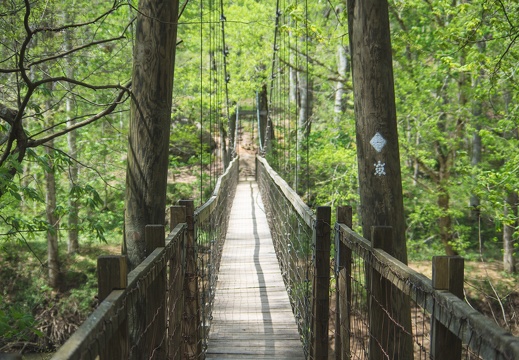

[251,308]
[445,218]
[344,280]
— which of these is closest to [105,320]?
[344,280]

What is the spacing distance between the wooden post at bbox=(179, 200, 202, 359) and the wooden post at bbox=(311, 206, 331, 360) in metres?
0.67

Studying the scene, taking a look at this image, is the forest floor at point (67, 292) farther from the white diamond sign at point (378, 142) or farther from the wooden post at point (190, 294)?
the white diamond sign at point (378, 142)

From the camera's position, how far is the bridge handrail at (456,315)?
1.00m

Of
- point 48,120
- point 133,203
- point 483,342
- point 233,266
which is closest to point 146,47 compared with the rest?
point 133,203

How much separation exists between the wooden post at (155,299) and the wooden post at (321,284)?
3.28 ft

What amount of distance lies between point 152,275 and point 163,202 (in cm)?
124

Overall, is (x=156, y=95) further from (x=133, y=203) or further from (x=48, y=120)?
(x=48, y=120)

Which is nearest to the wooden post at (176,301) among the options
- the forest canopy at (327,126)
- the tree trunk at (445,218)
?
the forest canopy at (327,126)

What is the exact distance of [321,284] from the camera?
9.28 ft

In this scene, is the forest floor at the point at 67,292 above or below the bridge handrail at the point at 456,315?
below

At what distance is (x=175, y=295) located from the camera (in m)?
2.50

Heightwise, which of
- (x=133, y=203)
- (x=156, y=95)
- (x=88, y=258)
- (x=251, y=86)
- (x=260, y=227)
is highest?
(x=251, y=86)

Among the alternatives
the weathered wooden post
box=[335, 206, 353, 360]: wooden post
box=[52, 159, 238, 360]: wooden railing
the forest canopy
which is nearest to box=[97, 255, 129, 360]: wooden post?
box=[52, 159, 238, 360]: wooden railing

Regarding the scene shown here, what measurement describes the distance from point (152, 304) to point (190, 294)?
102 centimetres
